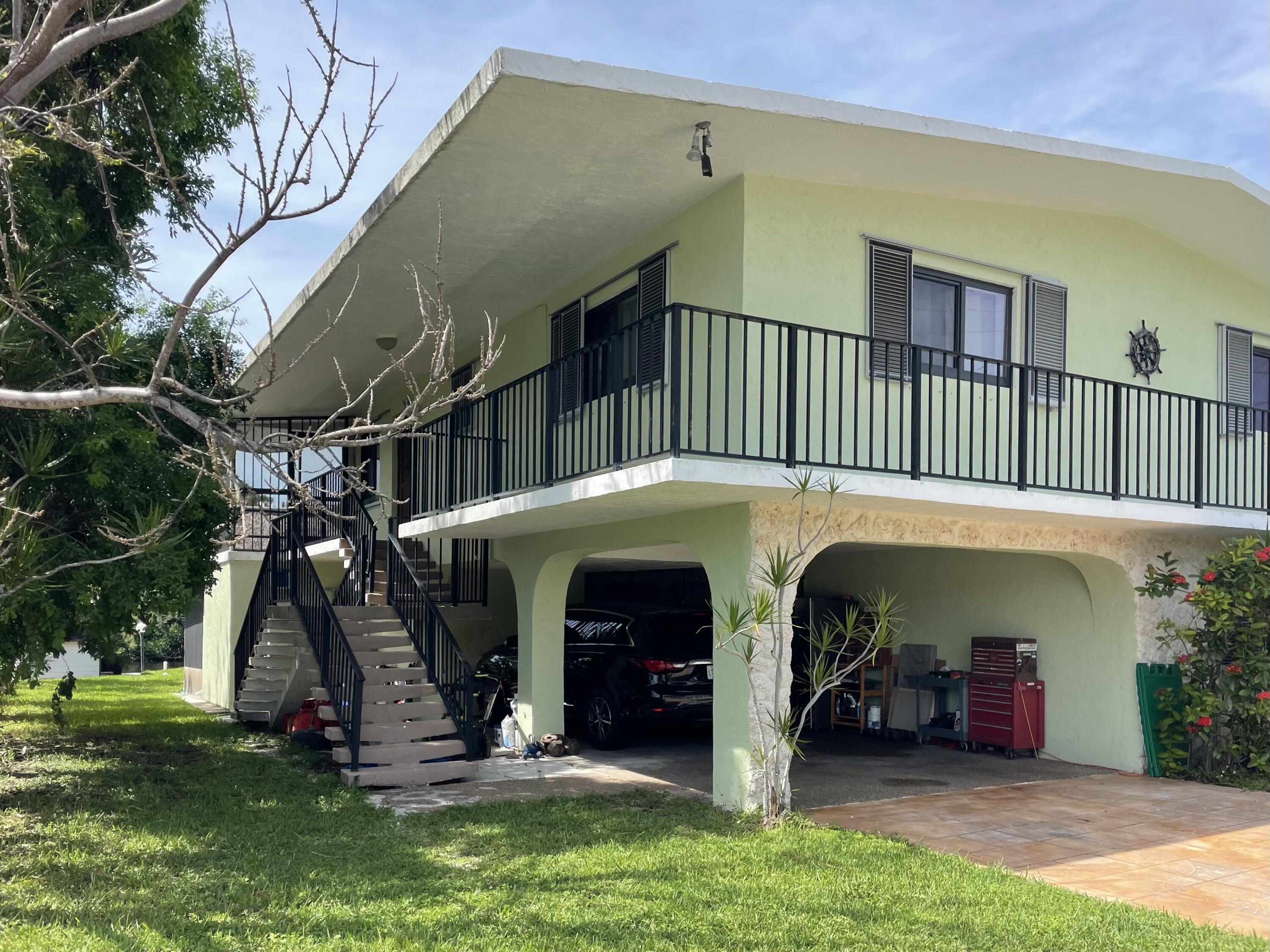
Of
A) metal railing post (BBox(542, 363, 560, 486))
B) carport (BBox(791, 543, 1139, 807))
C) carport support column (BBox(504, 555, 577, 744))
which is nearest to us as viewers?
metal railing post (BBox(542, 363, 560, 486))

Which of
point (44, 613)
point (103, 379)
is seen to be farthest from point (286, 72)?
point (44, 613)

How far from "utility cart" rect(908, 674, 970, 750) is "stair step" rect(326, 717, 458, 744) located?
5.63m

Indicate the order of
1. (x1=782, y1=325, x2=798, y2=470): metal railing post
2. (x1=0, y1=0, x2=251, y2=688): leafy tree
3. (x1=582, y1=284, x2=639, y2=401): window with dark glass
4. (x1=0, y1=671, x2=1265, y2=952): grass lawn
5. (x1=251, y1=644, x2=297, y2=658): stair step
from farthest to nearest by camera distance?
(x1=251, y1=644, x2=297, y2=658): stair step, (x1=582, y1=284, x2=639, y2=401): window with dark glass, (x1=0, y1=0, x2=251, y2=688): leafy tree, (x1=782, y1=325, x2=798, y2=470): metal railing post, (x1=0, y1=671, x2=1265, y2=952): grass lawn

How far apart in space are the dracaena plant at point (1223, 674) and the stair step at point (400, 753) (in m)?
7.01

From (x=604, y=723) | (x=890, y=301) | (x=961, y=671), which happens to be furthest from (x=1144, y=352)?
(x=604, y=723)

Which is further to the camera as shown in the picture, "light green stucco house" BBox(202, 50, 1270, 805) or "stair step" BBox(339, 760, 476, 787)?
"stair step" BBox(339, 760, 476, 787)

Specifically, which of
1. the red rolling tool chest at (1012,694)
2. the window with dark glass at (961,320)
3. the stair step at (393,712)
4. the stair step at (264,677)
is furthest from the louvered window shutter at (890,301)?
the stair step at (264,677)

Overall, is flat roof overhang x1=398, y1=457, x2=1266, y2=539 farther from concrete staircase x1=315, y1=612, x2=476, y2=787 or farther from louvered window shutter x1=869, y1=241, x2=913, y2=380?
concrete staircase x1=315, y1=612, x2=476, y2=787

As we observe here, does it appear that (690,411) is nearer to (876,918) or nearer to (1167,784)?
(876,918)

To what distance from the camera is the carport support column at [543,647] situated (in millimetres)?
11781

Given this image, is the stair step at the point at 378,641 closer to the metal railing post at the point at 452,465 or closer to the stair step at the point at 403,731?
the stair step at the point at 403,731

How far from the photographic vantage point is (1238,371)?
40.2 ft

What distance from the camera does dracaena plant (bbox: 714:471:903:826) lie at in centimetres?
791

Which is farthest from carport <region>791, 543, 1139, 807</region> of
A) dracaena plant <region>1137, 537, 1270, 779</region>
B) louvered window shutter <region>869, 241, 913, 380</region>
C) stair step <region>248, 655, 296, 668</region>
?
stair step <region>248, 655, 296, 668</region>
